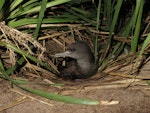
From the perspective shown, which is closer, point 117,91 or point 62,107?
point 62,107

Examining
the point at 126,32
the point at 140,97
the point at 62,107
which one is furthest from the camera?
the point at 126,32

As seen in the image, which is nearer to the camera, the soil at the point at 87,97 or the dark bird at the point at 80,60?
the soil at the point at 87,97

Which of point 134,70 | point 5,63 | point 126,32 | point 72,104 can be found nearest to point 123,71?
point 134,70

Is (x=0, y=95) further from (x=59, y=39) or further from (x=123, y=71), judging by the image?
(x=59, y=39)

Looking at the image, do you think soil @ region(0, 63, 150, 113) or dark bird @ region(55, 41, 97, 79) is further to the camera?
dark bird @ region(55, 41, 97, 79)
